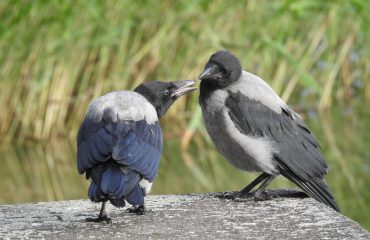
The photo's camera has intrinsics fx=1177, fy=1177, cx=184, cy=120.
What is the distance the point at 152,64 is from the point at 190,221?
5.60m

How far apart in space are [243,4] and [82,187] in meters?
2.24

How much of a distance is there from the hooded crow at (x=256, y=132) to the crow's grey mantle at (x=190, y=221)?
151 mm

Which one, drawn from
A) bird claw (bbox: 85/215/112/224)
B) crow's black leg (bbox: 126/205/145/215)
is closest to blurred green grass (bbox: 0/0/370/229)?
crow's black leg (bbox: 126/205/145/215)

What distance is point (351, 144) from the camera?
39.3ft

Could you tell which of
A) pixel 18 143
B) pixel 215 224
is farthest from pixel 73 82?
pixel 215 224

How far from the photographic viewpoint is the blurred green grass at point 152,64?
34.6 ft

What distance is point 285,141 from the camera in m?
6.50

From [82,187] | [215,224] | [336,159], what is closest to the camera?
[215,224]

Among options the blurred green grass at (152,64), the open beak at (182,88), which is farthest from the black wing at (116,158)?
the blurred green grass at (152,64)

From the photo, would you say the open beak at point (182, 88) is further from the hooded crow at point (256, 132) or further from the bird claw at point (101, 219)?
the bird claw at point (101, 219)

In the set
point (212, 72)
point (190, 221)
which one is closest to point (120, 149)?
point (190, 221)

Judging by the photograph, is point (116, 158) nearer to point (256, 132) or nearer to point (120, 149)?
point (120, 149)

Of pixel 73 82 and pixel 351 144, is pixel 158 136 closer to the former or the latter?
pixel 73 82

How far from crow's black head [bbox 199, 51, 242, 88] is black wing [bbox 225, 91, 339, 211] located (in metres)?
0.09
